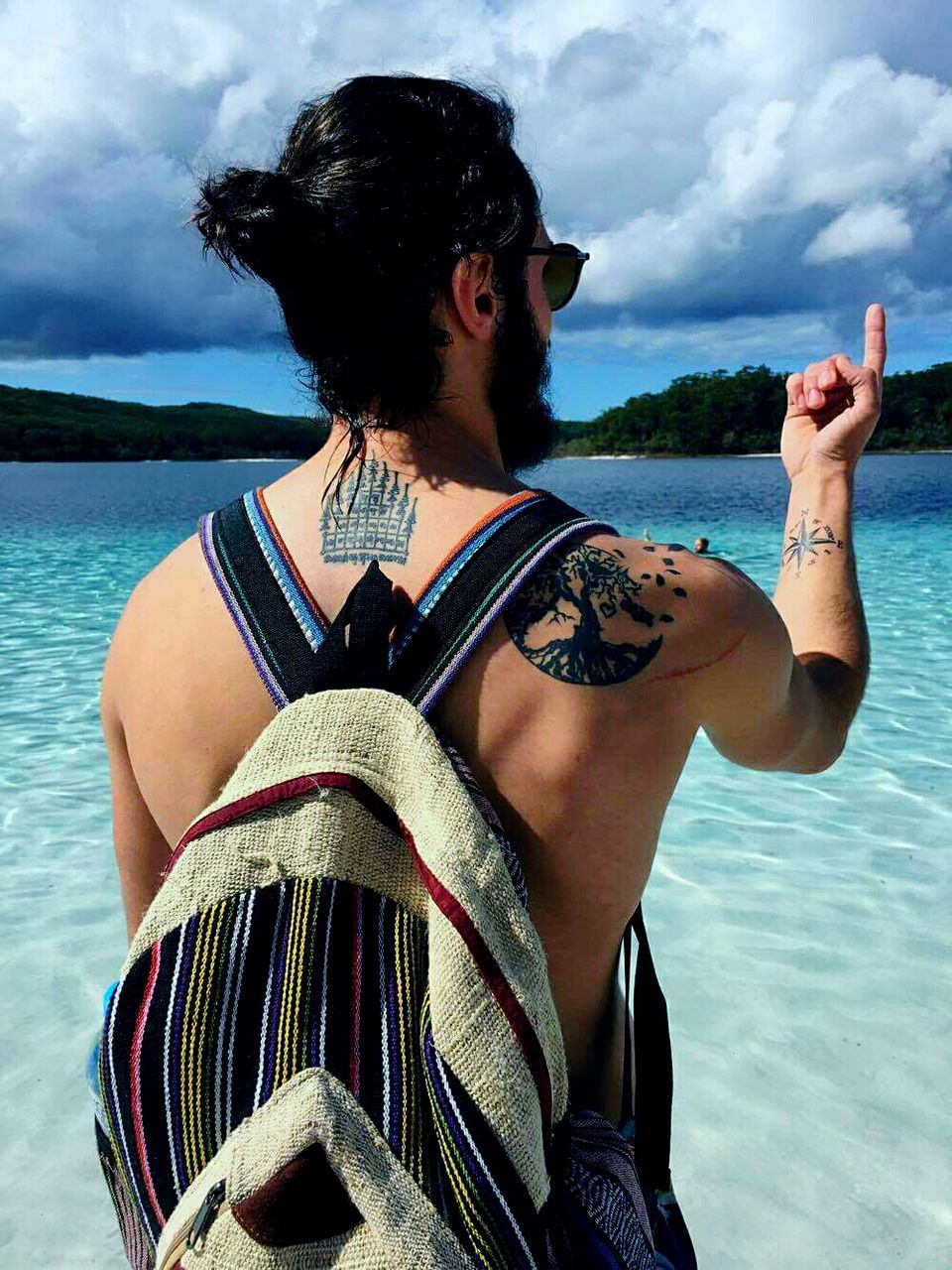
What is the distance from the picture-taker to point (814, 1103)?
9.73 feet

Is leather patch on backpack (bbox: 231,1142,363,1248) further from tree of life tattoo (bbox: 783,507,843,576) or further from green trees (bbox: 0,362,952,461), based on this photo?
green trees (bbox: 0,362,952,461)

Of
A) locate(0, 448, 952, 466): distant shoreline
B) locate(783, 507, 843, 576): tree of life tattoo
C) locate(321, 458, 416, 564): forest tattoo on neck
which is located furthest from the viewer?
locate(0, 448, 952, 466): distant shoreline

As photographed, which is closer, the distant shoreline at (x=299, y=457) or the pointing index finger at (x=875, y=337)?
the pointing index finger at (x=875, y=337)

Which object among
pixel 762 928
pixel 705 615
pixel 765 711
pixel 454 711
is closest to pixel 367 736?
pixel 454 711

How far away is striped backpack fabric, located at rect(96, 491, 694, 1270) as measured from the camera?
91 centimetres

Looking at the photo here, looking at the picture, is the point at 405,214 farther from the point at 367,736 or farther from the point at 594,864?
the point at 594,864

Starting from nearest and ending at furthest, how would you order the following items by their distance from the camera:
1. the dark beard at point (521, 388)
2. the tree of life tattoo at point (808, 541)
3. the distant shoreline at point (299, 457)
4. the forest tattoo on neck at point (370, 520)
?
1. the forest tattoo on neck at point (370, 520)
2. the dark beard at point (521, 388)
3. the tree of life tattoo at point (808, 541)
4. the distant shoreline at point (299, 457)

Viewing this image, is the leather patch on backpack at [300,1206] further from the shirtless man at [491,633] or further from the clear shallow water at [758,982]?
the clear shallow water at [758,982]

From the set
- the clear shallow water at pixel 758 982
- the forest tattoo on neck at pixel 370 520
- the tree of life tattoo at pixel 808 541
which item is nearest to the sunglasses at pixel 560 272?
the forest tattoo on neck at pixel 370 520

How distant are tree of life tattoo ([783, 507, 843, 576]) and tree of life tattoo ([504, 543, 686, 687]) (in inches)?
19.3

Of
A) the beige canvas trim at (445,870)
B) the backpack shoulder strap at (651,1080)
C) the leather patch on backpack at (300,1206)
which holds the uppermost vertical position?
the beige canvas trim at (445,870)

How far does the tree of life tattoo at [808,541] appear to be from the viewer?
1516 mm

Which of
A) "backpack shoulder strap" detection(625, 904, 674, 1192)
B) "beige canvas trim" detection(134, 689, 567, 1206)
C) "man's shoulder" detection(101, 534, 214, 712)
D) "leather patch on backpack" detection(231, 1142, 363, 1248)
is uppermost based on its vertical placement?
"man's shoulder" detection(101, 534, 214, 712)

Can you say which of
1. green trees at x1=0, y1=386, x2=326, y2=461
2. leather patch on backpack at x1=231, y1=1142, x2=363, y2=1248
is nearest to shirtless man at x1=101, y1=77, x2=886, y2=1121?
leather patch on backpack at x1=231, y1=1142, x2=363, y2=1248
